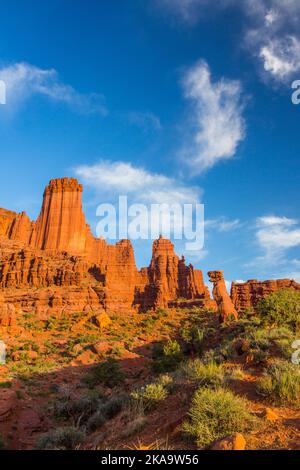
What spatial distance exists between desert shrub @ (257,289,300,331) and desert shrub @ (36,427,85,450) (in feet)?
49.2

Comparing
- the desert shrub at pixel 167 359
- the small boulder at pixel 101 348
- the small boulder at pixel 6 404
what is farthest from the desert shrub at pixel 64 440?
the small boulder at pixel 101 348

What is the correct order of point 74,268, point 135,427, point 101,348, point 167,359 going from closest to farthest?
point 135,427
point 167,359
point 101,348
point 74,268

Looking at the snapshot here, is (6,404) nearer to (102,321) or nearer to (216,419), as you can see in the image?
(216,419)

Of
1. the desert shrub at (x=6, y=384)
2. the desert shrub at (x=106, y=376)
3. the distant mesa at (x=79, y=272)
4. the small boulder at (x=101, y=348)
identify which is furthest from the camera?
the distant mesa at (x=79, y=272)

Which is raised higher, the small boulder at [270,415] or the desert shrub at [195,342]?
the desert shrub at [195,342]

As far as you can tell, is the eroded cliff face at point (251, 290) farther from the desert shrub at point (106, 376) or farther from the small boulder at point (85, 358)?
the desert shrub at point (106, 376)

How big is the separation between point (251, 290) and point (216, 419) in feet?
269

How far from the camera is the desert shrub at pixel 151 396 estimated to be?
967 centimetres

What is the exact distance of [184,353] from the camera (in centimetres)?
3406

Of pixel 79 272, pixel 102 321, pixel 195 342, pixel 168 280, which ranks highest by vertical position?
pixel 168 280

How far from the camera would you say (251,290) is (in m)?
83.9

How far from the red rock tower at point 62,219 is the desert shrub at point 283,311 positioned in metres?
82.1

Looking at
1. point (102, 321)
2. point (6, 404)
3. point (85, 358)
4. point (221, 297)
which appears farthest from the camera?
point (221, 297)

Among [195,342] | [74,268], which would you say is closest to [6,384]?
[195,342]
